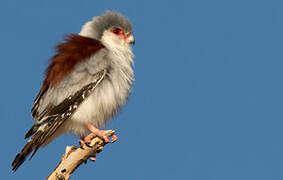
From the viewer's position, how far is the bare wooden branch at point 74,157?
19.0 ft

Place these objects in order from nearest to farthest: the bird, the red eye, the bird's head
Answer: the bird < the bird's head < the red eye

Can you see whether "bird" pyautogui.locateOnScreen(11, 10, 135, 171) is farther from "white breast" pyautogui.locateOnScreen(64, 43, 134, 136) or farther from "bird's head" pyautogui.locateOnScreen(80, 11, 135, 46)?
"bird's head" pyautogui.locateOnScreen(80, 11, 135, 46)

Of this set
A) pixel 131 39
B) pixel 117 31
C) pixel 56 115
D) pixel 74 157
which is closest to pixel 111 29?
pixel 117 31

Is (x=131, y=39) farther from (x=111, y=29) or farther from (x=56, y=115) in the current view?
(x=56, y=115)

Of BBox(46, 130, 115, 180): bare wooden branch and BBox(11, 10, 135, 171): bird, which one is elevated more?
BBox(11, 10, 135, 171): bird

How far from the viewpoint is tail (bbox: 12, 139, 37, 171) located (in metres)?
6.08

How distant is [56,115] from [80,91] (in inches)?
19.6

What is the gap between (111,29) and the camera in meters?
7.73

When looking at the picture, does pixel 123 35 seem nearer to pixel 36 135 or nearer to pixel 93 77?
pixel 93 77

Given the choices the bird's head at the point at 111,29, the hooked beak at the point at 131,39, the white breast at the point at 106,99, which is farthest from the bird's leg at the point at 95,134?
the hooked beak at the point at 131,39

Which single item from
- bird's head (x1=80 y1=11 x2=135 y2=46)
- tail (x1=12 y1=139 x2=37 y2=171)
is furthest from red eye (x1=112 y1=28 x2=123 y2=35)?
tail (x1=12 y1=139 x2=37 y2=171)

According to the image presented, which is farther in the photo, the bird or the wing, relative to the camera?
the bird

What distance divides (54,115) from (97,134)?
2.26ft

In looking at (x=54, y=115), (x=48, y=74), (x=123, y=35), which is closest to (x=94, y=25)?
(x=123, y=35)
